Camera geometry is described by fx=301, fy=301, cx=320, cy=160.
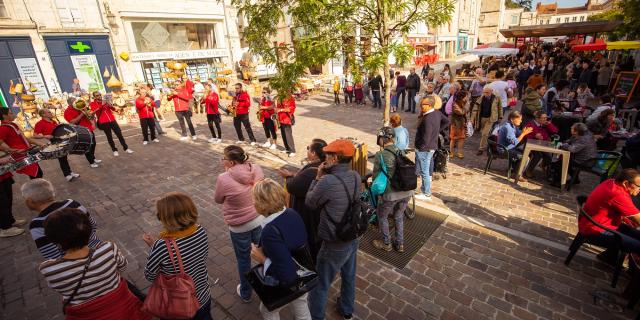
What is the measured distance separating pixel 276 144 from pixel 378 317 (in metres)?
7.42

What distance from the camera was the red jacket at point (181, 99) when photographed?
10.1 m

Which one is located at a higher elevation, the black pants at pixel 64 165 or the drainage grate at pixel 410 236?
the black pants at pixel 64 165

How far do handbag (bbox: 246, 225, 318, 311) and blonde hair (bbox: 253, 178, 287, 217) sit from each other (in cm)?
40

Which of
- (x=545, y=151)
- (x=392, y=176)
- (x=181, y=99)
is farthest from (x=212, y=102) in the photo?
(x=545, y=151)

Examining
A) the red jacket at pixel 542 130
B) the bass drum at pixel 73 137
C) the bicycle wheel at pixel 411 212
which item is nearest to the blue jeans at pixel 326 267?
the bicycle wheel at pixel 411 212

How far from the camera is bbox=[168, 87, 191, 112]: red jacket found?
10.1 m

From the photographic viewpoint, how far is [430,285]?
3.98 metres

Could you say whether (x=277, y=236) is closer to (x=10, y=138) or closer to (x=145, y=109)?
(x=10, y=138)

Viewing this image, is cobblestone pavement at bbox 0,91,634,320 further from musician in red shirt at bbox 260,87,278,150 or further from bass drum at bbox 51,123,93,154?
musician in red shirt at bbox 260,87,278,150

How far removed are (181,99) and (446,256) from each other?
942 centimetres

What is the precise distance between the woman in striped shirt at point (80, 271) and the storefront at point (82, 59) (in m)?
22.6

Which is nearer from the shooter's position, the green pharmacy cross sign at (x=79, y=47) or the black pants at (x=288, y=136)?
the black pants at (x=288, y=136)

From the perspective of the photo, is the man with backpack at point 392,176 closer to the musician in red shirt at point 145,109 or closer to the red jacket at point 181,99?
the red jacket at point 181,99

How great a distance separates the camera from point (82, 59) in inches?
774
